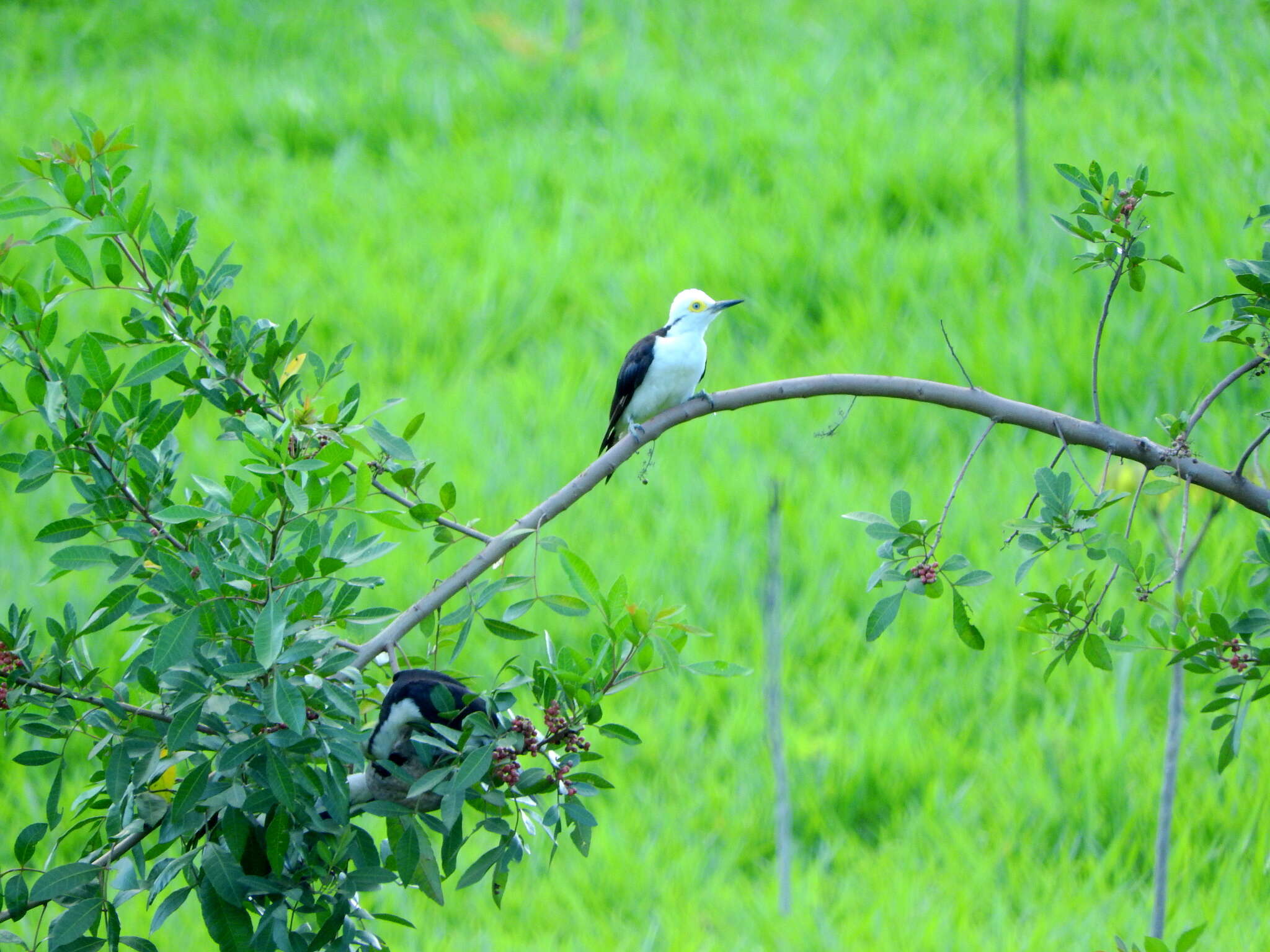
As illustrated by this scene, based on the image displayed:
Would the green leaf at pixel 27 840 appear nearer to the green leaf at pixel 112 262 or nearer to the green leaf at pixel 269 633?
the green leaf at pixel 269 633

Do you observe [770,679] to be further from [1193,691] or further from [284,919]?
[1193,691]

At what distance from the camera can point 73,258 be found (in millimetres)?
1729

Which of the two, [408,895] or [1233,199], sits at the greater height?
[1233,199]

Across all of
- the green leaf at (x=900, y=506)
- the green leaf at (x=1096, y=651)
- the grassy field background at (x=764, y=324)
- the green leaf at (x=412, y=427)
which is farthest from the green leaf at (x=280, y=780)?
the grassy field background at (x=764, y=324)

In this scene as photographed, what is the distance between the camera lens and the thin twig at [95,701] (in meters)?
1.62

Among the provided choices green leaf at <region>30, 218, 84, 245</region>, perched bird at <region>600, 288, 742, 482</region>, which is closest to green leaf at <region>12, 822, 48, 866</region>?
green leaf at <region>30, 218, 84, 245</region>

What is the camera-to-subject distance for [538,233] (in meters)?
6.57

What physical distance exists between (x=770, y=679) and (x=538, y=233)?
13.9ft

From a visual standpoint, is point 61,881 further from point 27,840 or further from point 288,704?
point 288,704

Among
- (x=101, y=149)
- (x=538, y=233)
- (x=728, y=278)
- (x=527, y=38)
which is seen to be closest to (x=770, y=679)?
(x=101, y=149)

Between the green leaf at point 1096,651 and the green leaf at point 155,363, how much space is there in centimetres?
134

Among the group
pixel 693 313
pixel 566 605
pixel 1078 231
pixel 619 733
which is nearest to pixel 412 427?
pixel 566 605

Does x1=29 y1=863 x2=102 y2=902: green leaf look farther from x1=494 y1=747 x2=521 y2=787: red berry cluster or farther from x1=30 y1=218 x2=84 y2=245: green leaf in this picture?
x1=30 y1=218 x2=84 y2=245: green leaf

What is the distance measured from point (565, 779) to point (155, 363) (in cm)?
82
